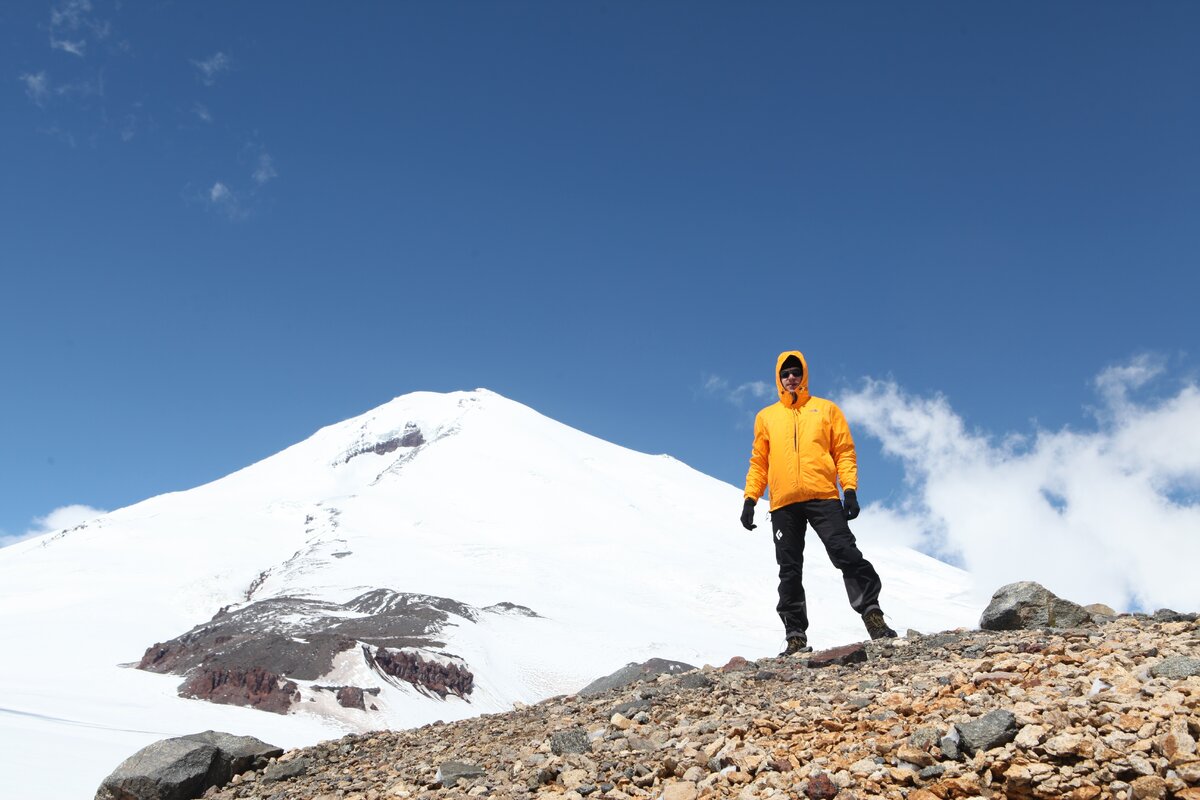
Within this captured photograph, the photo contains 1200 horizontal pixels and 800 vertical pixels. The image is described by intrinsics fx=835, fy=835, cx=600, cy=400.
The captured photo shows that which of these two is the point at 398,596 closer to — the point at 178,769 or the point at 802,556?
the point at 178,769

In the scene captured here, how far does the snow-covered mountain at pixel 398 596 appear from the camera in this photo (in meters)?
39.3

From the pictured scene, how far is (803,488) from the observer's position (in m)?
8.83

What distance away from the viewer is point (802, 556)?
28.3 feet

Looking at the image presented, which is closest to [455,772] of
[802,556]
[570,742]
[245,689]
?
[570,742]

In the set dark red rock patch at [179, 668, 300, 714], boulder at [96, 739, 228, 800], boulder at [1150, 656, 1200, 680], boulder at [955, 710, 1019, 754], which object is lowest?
boulder at [955, 710, 1019, 754]

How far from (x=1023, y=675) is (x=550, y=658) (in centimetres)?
5447

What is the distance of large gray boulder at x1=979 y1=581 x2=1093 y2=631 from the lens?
804 cm

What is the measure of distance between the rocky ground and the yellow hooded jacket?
171 centimetres

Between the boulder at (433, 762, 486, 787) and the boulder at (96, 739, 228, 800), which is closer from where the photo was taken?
the boulder at (433, 762, 486, 787)

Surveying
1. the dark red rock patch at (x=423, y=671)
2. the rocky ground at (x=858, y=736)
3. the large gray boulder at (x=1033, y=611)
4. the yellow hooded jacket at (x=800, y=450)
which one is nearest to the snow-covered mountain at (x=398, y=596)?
the dark red rock patch at (x=423, y=671)

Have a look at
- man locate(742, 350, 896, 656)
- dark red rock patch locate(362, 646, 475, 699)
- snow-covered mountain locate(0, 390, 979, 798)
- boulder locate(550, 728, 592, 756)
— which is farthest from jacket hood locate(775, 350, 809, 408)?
dark red rock patch locate(362, 646, 475, 699)

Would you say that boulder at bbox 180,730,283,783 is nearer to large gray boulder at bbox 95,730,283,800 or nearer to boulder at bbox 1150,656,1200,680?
large gray boulder at bbox 95,730,283,800

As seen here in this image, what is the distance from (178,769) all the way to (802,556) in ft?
20.2

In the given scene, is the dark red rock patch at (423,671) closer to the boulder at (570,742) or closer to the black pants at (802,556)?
the black pants at (802,556)
